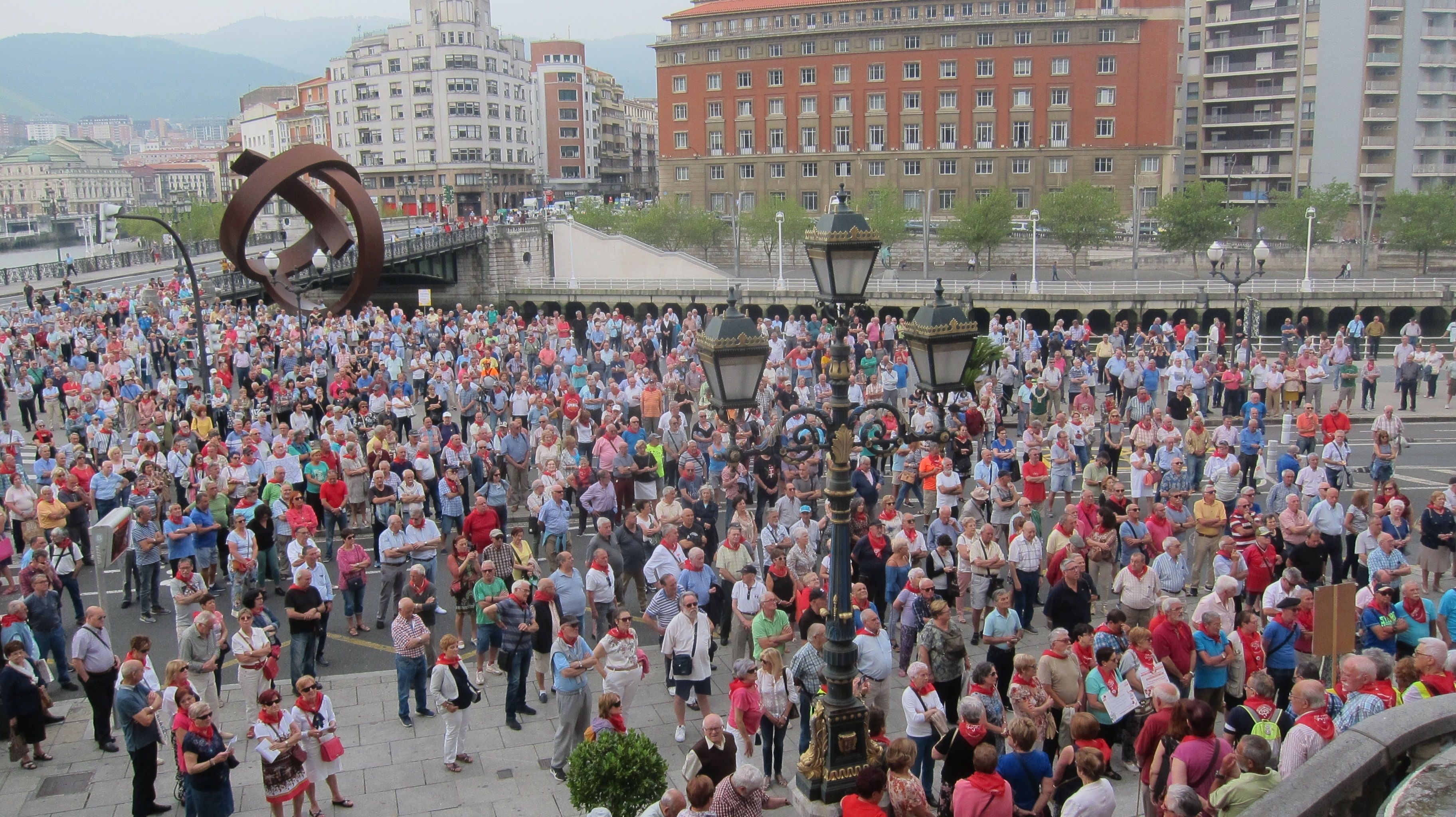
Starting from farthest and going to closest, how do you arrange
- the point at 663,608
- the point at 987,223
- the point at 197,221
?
the point at 197,221
the point at 987,223
the point at 663,608

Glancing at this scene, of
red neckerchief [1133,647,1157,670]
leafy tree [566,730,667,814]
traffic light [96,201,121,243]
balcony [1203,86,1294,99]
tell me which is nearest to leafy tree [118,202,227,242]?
traffic light [96,201,121,243]

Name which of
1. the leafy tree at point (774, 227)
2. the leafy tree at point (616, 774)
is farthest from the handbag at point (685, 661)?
the leafy tree at point (774, 227)

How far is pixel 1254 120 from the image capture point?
79.6 metres

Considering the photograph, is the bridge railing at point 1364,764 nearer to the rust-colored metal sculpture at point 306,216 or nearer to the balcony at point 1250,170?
the rust-colored metal sculpture at point 306,216

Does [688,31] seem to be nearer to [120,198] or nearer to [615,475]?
[615,475]

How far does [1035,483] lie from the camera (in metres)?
15.8

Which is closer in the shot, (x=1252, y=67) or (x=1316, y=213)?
(x=1316, y=213)

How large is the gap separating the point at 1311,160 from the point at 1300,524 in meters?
75.3

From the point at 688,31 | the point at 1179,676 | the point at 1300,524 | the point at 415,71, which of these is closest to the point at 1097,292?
the point at 1300,524

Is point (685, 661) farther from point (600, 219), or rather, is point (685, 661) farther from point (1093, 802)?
point (600, 219)

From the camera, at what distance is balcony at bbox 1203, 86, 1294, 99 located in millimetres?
78375

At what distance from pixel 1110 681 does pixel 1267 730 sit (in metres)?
1.30

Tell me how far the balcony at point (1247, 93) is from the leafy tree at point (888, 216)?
27362mm

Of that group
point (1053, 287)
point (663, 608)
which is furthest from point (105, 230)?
point (663, 608)
